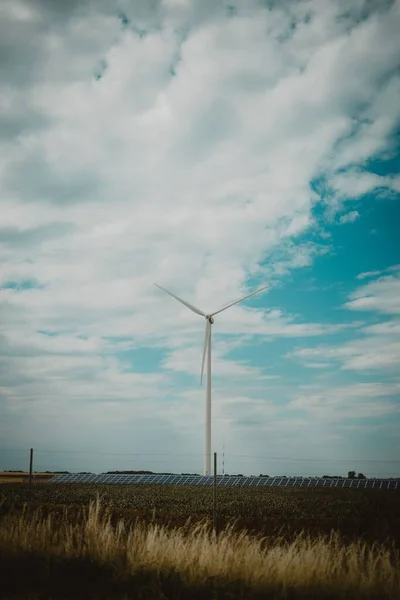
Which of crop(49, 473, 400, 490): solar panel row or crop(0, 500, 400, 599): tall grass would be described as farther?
crop(49, 473, 400, 490): solar panel row

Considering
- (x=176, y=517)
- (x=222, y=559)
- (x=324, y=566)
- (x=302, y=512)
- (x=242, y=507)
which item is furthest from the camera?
(x=242, y=507)

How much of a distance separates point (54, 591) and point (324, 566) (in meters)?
5.96

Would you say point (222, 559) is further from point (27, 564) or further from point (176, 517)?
point (176, 517)

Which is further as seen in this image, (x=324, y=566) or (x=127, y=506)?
(x=127, y=506)

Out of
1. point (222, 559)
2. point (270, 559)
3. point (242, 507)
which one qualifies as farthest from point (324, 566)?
point (242, 507)

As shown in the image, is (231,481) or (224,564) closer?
(224,564)

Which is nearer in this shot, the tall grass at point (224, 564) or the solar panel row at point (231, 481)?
the tall grass at point (224, 564)

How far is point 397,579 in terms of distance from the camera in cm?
1274

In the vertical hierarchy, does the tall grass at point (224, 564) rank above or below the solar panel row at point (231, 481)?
above

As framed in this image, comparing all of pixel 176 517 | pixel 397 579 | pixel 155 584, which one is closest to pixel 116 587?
pixel 155 584

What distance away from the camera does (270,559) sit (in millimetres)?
13961

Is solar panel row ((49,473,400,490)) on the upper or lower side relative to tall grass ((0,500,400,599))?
lower

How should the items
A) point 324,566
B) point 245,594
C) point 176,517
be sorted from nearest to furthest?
point 245,594
point 324,566
point 176,517

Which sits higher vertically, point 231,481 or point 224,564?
point 224,564
